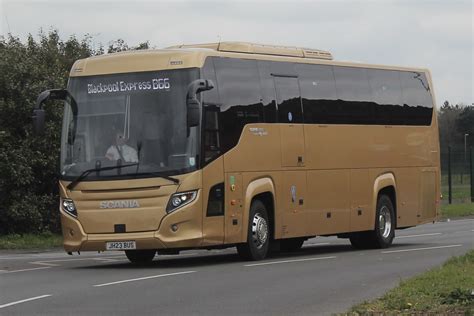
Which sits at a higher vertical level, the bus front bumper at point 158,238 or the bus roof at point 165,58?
the bus roof at point 165,58

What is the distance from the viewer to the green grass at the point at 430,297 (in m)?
11.0

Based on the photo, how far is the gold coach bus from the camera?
57.4 feet

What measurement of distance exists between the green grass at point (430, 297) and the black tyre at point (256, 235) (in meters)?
5.35

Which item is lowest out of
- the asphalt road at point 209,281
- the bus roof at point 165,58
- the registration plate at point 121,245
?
the asphalt road at point 209,281

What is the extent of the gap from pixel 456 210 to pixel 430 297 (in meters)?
32.7

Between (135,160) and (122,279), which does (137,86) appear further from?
(122,279)

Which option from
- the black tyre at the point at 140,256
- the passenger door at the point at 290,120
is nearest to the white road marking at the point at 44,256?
the black tyre at the point at 140,256

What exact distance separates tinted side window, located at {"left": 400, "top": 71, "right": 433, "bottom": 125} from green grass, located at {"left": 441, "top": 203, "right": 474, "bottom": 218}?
1714cm

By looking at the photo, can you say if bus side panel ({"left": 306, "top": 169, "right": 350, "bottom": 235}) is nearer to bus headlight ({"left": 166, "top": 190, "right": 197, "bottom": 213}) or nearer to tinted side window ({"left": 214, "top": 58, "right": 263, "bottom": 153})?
tinted side window ({"left": 214, "top": 58, "right": 263, "bottom": 153})

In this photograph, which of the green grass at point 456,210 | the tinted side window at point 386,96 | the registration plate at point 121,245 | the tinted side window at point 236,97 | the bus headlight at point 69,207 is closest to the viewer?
the registration plate at point 121,245

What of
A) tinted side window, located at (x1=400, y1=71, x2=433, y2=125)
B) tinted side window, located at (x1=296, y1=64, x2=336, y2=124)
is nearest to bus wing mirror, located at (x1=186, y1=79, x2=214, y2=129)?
tinted side window, located at (x1=296, y1=64, x2=336, y2=124)

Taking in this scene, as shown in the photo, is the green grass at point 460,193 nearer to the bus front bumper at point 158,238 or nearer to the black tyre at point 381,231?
the black tyre at point 381,231

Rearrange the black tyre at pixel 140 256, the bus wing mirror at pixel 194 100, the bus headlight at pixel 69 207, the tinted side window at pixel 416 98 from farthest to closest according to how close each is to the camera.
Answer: the tinted side window at pixel 416 98 < the black tyre at pixel 140 256 < the bus headlight at pixel 69 207 < the bus wing mirror at pixel 194 100

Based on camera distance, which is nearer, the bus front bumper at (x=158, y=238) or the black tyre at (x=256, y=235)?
the bus front bumper at (x=158, y=238)
